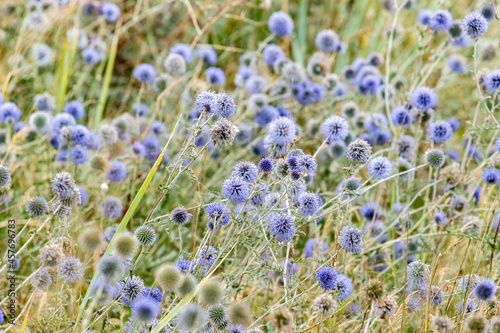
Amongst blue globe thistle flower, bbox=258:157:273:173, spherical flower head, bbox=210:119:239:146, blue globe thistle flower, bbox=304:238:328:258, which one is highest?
spherical flower head, bbox=210:119:239:146

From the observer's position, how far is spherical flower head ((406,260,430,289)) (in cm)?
245

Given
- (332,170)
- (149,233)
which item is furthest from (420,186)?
(149,233)

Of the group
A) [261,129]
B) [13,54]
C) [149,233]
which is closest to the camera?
[149,233]

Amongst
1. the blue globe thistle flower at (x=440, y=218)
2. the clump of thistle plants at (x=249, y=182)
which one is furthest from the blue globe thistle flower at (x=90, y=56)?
the blue globe thistle flower at (x=440, y=218)

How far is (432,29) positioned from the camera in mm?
3795

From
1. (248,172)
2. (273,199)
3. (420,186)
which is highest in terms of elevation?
(248,172)

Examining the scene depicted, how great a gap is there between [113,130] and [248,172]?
4.12 ft

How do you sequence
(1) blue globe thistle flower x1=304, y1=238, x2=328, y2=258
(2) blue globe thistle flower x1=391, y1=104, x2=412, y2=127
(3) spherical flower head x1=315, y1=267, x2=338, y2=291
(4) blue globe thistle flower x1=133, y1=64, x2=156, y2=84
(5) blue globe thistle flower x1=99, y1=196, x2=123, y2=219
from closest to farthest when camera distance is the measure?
1. (3) spherical flower head x1=315, y1=267, x2=338, y2=291
2. (1) blue globe thistle flower x1=304, y1=238, x2=328, y2=258
3. (5) blue globe thistle flower x1=99, y1=196, x2=123, y2=219
4. (2) blue globe thistle flower x1=391, y1=104, x2=412, y2=127
5. (4) blue globe thistle flower x1=133, y1=64, x2=156, y2=84

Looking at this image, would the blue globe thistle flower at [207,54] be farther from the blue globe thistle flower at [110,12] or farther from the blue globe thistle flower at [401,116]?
the blue globe thistle flower at [401,116]

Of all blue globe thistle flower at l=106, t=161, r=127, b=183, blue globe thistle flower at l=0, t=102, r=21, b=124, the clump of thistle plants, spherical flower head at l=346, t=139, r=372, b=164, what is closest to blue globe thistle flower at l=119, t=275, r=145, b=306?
the clump of thistle plants

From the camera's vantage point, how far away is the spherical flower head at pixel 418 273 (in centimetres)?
245

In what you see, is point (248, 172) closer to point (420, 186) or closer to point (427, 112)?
point (427, 112)

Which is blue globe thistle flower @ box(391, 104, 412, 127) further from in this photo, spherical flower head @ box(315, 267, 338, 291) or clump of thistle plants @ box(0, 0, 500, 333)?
spherical flower head @ box(315, 267, 338, 291)

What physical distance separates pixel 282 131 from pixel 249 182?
0.31 meters
